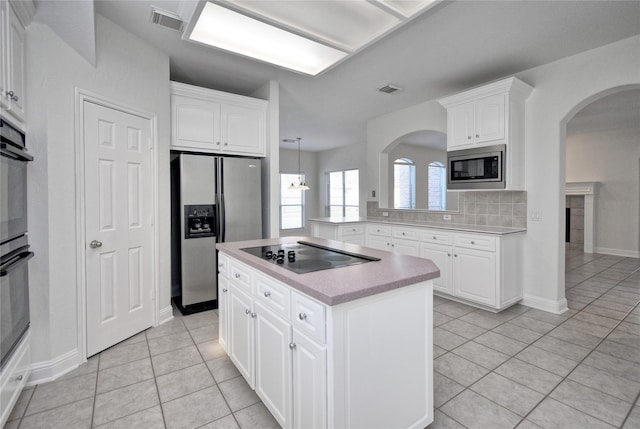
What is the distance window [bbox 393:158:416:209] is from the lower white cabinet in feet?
22.9

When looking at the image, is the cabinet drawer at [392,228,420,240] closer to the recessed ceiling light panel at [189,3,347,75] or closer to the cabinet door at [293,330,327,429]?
the recessed ceiling light panel at [189,3,347,75]

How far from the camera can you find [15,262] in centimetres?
175

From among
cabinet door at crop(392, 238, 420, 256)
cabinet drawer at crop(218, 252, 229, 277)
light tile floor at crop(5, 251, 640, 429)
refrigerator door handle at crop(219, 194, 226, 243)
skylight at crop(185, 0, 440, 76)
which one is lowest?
light tile floor at crop(5, 251, 640, 429)

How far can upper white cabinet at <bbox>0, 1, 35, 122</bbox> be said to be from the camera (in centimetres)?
171

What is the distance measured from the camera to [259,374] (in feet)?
5.97

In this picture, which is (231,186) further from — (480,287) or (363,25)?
(480,287)

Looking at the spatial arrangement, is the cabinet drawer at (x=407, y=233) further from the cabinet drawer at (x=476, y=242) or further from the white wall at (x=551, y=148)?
the white wall at (x=551, y=148)

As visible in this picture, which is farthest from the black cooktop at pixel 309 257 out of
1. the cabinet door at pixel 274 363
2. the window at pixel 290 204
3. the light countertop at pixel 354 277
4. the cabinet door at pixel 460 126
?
the window at pixel 290 204

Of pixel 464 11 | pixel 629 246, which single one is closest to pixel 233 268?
pixel 464 11

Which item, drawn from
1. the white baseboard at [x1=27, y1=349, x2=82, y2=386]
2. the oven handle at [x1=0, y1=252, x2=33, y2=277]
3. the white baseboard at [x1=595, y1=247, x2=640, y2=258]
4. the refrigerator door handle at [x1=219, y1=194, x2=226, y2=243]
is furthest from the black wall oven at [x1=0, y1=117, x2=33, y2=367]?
the white baseboard at [x1=595, y1=247, x2=640, y2=258]

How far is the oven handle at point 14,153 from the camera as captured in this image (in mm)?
1634

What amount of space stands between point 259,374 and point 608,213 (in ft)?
26.6

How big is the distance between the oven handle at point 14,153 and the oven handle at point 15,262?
0.58 meters

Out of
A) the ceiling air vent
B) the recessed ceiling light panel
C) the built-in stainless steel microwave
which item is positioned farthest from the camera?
the ceiling air vent
